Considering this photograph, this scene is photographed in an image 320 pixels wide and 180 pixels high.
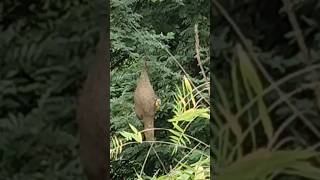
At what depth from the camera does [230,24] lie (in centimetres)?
75

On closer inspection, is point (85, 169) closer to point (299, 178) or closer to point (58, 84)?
point (58, 84)

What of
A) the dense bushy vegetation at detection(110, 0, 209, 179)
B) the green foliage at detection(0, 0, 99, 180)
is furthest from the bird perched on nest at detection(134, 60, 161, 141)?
the green foliage at detection(0, 0, 99, 180)

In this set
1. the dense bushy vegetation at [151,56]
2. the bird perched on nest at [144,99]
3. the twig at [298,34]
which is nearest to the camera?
the twig at [298,34]

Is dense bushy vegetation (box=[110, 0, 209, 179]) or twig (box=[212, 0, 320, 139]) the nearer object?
twig (box=[212, 0, 320, 139])

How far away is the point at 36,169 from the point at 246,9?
347 millimetres

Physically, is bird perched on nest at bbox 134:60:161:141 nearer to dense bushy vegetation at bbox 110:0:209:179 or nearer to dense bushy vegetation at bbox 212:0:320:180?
dense bushy vegetation at bbox 110:0:209:179

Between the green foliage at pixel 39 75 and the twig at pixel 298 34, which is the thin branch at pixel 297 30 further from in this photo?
the green foliage at pixel 39 75

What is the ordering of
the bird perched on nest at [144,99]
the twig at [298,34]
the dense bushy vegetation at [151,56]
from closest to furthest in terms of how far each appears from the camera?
the twig at [298,34], the bird perched on nest at [144,99], the dense bushy vegetation at [151,56]

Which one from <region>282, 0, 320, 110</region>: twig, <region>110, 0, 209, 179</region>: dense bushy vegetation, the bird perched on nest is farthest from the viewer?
<region>110, 0, 209, 179</region>: dense bushy vegetation

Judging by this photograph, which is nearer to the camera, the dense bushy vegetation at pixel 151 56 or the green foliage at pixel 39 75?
the green foliage at pixel 39 75

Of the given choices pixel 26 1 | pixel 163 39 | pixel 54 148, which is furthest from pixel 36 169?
pixel 163 39

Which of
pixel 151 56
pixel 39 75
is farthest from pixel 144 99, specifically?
pixel 39 75

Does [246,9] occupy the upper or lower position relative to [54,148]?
upper

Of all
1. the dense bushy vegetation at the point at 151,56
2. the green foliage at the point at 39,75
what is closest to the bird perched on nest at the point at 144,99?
the dense bushy vegetation at the point at 151,56
